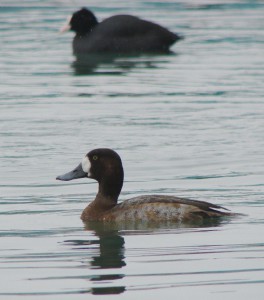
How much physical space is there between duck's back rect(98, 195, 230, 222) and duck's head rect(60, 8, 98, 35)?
1523 centimetres

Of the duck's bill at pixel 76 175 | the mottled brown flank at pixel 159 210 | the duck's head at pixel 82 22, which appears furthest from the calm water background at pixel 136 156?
the duck's head at pixel 82 22

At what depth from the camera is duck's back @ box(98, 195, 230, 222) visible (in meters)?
11.6

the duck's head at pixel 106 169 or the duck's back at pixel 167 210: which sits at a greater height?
the duck's head at pixel 106 169

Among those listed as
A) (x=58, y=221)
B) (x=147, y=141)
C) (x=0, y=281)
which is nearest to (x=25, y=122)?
(x=147, y=141)

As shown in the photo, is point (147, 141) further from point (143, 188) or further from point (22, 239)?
point (22, 239)

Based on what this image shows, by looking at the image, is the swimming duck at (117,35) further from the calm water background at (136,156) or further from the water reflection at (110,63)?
the calm water background at (136,156)

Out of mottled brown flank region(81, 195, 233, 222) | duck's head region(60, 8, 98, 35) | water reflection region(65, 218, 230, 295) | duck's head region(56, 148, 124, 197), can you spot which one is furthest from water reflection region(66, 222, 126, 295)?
duck's head region(60, 8, 98, 35)

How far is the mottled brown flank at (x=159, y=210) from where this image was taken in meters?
11.6

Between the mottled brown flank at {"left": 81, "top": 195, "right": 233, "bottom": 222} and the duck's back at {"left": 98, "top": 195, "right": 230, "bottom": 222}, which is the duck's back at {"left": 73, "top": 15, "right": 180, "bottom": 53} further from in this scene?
the duck's back at {"left": 98, "top": 195, "right": 230, "bottom": 222}

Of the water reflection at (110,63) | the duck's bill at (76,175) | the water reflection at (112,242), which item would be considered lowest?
the water reflection at (110,63)

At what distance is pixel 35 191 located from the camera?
13.2 meters

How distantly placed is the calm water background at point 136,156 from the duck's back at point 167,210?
179 millimetres

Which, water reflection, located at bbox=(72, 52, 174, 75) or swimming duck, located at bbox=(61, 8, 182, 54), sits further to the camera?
swimming duck, located at bbox=(61, 8, 182, 54)

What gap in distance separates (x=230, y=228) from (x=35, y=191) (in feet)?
8.66
